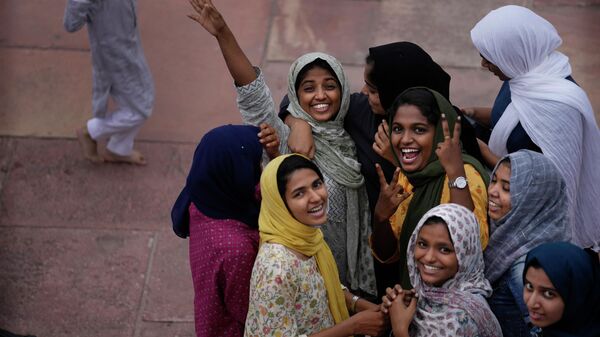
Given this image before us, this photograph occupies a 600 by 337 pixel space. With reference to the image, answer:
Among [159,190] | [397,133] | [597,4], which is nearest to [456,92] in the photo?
[597,4]

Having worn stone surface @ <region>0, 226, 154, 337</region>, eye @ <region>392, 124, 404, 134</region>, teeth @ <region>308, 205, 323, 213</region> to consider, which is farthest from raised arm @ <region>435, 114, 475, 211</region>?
worn stone surface @ <region>0, 226, 154, 337</region>

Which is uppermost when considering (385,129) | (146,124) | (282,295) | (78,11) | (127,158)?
(385,129)

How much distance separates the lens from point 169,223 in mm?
6523

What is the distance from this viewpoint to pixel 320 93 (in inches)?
176

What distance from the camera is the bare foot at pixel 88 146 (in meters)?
6.91

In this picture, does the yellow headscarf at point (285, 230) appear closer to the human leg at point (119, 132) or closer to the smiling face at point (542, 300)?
the smiling face at point (542, 300)

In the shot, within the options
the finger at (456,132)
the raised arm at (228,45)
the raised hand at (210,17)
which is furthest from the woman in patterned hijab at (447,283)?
the raised hand at (210,17)

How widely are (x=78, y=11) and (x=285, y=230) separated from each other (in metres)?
2.92

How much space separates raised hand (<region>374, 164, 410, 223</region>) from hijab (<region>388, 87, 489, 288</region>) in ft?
0.20

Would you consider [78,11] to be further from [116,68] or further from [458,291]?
[458,291]

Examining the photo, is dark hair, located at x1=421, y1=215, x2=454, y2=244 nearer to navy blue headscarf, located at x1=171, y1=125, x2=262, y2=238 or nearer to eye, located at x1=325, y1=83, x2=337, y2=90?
navy blue headscarf, located at x1=171, y1=125, x2=262, y2=238

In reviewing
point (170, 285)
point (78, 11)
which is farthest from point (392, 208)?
point (78, 11)

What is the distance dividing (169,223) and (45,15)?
2.75 m

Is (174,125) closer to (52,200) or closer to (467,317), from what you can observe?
(52,200)
